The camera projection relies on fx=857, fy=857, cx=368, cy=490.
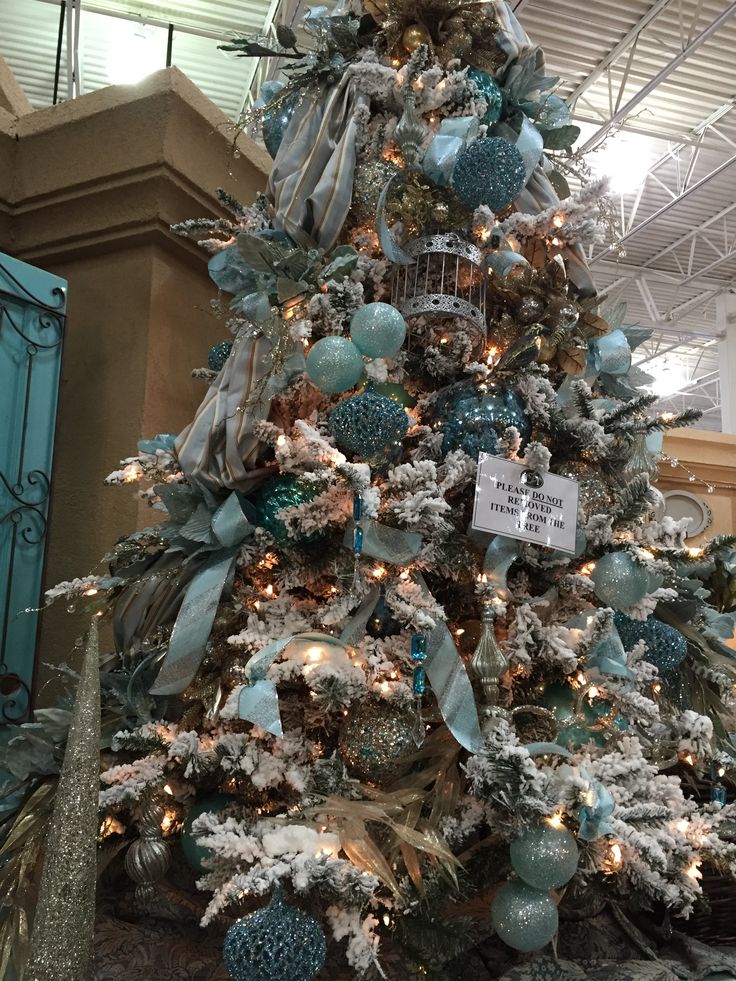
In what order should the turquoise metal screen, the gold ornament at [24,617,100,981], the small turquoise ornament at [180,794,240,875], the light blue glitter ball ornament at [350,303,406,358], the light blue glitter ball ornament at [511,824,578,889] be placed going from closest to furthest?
the gold ornament at [24,617,100,981], the light blue glitter ball ornament at [511,824,578,889], the small turquoise ornament at [180,794,240,875], the light blue glitter ball ornament at [350,303,406,358], the turquoise metal screen

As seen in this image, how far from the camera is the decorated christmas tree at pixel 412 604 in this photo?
0.96m

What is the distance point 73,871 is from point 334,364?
2.13 feet

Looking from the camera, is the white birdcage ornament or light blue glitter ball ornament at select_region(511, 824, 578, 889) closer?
light blue glitter ball ornament at select_region(511, 824, 578, 889)

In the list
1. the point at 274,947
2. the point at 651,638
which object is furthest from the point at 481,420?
the point at 274,947

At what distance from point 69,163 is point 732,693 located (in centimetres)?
170

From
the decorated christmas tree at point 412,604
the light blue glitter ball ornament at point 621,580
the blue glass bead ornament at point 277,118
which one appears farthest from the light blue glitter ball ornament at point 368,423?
the blue glass bead ornament at point 277,118

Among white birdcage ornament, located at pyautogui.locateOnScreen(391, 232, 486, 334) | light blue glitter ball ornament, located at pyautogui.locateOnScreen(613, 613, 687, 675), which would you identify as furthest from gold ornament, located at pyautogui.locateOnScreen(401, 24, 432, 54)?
light blue glitter ball ornament, located at pyautogui.locateOnScreen(613, 613, 687, 675)

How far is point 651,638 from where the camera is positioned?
1.20m

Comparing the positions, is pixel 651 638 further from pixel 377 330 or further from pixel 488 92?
pixel 488 92

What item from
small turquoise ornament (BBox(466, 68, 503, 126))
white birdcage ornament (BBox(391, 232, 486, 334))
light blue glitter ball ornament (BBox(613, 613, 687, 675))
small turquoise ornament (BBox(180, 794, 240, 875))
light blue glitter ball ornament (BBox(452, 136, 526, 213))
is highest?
small turquoise ornament (BBox(466, 68, 503, 126))

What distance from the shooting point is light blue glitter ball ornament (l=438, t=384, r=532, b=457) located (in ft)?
3.77

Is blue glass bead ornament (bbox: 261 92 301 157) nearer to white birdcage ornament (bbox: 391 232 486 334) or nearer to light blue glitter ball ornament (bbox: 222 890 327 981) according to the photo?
white birdcage ornament (bbox: 391 232 486 334)

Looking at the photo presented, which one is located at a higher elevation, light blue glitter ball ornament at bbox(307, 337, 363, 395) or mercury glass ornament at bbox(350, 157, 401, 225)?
mercury glass ornament at bbox(350, 157, 401, 225)

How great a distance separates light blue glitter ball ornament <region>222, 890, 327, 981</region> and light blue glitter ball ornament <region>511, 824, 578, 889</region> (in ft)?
0.75
